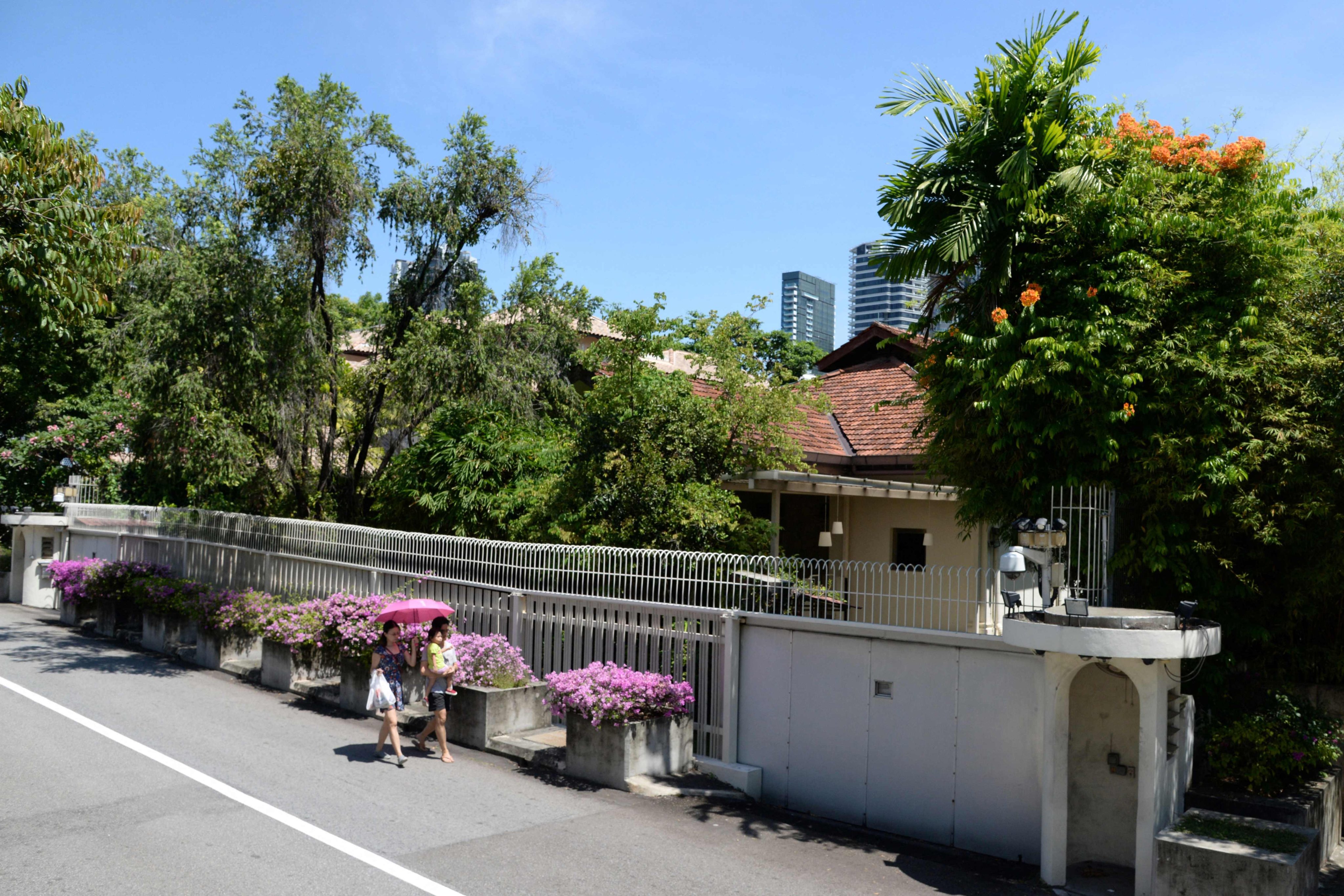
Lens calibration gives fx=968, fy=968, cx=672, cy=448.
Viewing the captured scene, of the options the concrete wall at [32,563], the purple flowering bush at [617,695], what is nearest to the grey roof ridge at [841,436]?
the purple flowering bush at [617,695]

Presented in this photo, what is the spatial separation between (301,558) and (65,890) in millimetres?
9353

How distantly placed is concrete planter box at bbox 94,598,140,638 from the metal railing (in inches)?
86.6

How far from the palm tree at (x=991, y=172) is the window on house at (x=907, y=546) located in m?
7.03

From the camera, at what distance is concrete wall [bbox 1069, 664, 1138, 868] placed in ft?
27.1

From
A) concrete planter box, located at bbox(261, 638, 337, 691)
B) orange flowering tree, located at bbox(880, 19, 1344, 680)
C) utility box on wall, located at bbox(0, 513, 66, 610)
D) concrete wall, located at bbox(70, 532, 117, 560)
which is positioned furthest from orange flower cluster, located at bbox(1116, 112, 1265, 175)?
utility box on wall, located at bbox(0, 513, 66, 610)

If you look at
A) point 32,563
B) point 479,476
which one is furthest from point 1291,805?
point 32,563

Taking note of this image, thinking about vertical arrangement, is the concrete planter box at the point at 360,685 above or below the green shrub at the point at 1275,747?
below

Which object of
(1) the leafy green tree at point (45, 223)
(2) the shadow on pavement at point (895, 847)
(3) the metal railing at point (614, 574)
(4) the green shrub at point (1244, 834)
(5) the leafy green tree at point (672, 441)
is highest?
(1) the leafy green tree at point (45, 223)

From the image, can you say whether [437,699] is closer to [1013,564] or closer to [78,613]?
[1013,564]

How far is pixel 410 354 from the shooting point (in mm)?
17094

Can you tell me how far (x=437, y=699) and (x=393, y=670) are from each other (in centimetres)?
57

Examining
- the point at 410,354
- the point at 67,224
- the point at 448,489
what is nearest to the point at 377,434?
the point at 410,354

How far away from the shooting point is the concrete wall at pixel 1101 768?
826 cm

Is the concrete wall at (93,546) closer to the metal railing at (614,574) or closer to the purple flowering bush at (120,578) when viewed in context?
the purple flowering bush at (120,578)
